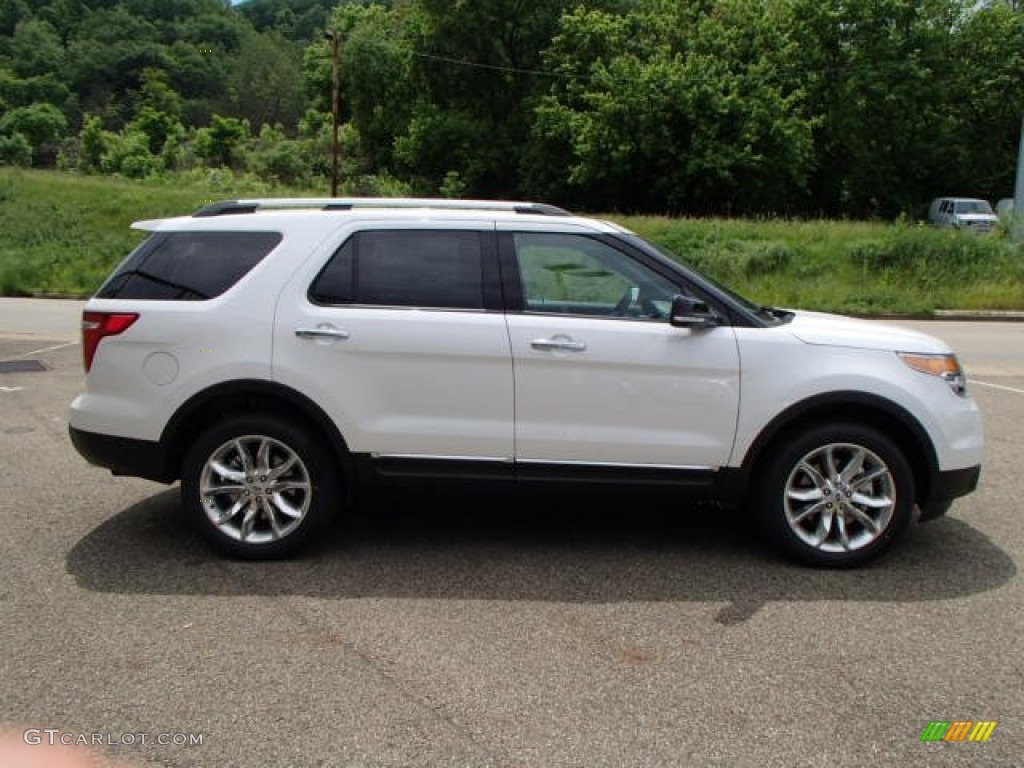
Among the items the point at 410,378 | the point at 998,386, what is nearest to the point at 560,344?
the point at 410,378

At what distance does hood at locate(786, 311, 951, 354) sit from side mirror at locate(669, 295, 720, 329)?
18.7 inches

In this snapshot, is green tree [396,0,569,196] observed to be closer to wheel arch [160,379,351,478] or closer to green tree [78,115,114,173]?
green tree [78,115,114,173]

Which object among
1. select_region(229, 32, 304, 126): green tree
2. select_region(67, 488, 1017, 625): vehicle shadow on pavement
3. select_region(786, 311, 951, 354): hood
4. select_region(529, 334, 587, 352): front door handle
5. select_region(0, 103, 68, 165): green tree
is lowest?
select_region(67, 488, 1017, 625): vehicle shadow on pavement

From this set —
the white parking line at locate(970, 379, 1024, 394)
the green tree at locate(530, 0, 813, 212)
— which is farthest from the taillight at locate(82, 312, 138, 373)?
the green tree at locate(530, 0, 813, 212)

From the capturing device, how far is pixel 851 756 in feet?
10.1

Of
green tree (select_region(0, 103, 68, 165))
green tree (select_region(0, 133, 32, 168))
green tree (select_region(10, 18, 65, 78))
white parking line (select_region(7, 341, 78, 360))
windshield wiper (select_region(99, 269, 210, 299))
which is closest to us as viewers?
windshield wiper (select_region(99, 269, 210, 299))

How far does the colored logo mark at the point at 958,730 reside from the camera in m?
3.20

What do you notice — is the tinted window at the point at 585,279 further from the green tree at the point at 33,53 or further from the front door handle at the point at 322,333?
the green tree at the point at 33,53

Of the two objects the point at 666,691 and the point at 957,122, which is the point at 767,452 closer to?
the point at 666,691

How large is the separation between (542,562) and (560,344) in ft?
3.69

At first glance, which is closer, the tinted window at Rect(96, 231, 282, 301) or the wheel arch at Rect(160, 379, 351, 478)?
the wheel arch at Rect(160, 379, 351, 478)

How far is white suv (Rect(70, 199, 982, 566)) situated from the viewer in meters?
4.60

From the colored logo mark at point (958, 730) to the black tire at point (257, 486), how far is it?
9.30 ft

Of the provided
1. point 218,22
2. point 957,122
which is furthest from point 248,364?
point 218,22
